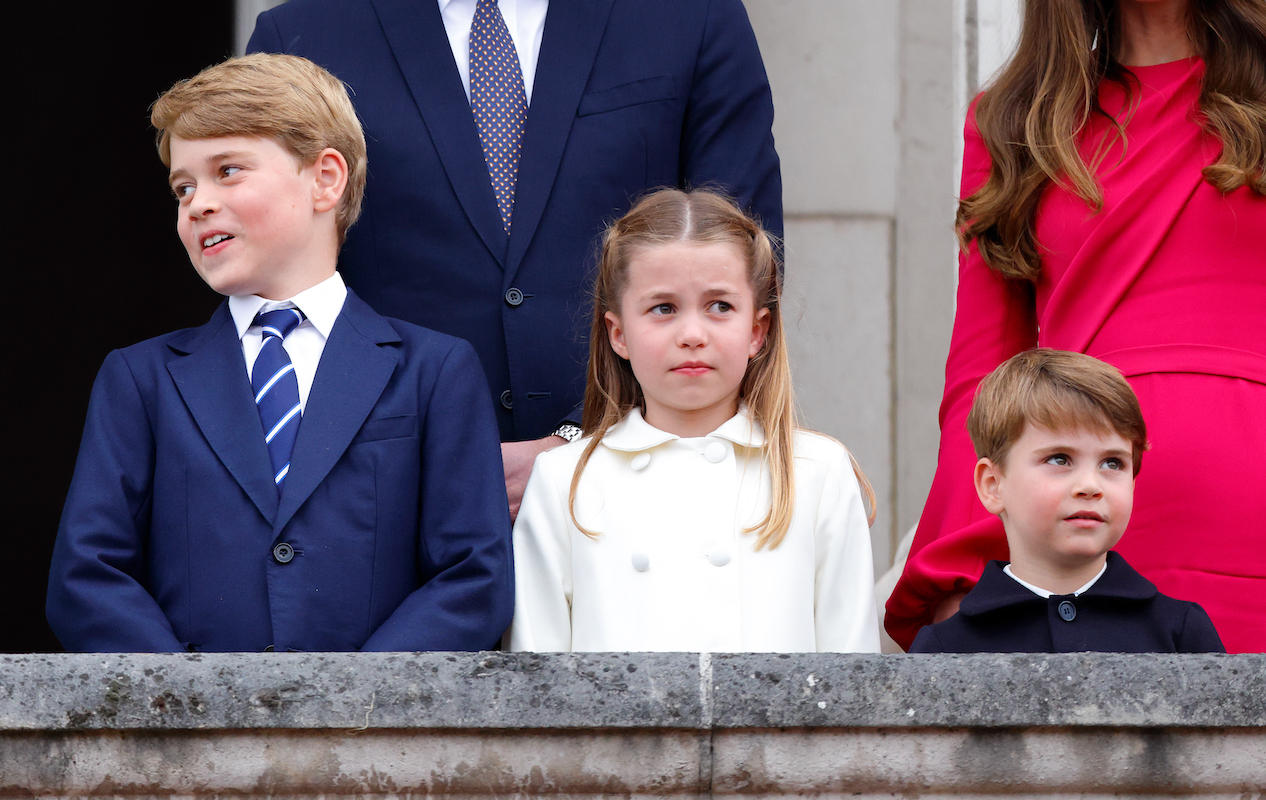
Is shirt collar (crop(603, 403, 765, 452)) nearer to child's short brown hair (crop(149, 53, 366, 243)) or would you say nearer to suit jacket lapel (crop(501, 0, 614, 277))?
suit jacket lapel (crop(501, 0, 614, 277))

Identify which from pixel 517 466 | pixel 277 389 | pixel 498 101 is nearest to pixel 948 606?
pixel 517 466

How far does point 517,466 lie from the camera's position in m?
3.03

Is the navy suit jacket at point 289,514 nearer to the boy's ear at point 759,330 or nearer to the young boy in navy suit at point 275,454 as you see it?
the young boy in navy suit at point 275,454

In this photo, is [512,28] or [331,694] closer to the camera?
[331,694]

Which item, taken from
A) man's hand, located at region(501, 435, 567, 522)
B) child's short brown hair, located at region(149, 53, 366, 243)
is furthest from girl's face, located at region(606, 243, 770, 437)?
child's short brown hair, located at region(149, 53, 366, 243)

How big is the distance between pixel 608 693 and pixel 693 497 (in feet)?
2.66

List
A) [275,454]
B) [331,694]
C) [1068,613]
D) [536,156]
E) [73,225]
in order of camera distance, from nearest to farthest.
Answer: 1. [331,694]
2. [1068,613]
3. [275,454]
4. [536,156]
5. [73,225]

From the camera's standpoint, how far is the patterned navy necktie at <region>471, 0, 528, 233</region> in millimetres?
3223

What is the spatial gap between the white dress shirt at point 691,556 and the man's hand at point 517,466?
0.10 m

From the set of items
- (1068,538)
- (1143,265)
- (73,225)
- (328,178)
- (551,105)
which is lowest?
(1068,538)

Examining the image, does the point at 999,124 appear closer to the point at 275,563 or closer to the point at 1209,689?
the point at 1209,689

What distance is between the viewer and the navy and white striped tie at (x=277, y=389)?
8.97 feet

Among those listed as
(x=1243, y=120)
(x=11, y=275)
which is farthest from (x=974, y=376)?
(x=11, y=275)

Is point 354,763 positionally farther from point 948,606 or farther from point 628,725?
point 948,606
